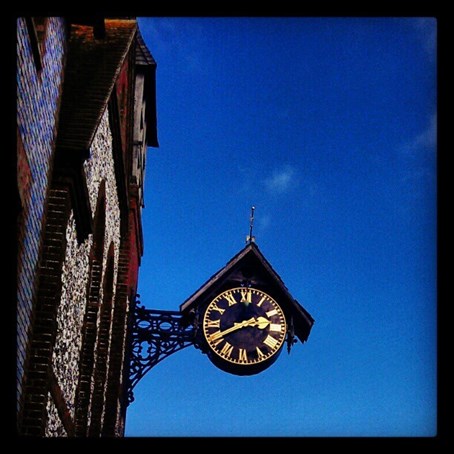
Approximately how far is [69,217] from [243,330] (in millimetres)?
7801

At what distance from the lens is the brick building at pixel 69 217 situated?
28.2 feet

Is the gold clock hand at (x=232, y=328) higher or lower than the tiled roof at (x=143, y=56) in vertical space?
lower

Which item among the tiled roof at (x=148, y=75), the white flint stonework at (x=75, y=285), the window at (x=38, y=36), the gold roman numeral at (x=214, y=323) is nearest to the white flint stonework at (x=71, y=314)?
the white flint stonework at (x=75, y=285)

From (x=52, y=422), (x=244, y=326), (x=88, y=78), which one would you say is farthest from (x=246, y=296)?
(x=52, y=422)

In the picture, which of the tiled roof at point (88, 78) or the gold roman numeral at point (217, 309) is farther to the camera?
the gold roman numeral at point (217, 309)

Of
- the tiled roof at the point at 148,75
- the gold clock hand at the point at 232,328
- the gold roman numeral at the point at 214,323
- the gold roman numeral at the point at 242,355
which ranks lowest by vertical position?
the gold roman numeral at the point at 242,355

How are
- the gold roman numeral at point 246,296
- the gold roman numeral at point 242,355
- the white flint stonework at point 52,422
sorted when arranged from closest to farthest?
the white flint stonework at point 52,422 < the gold roman numeral at point 242,355 < the gold roman numeral at point 246,296

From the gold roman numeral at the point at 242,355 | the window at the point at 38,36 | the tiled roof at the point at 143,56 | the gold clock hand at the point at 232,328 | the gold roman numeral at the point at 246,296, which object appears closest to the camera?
the window at the point at 38,36

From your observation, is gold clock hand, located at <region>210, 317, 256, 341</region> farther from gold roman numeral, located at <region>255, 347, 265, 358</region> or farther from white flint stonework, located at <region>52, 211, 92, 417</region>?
white flint stonework, located at <region>52, 211, 92, 417</region>

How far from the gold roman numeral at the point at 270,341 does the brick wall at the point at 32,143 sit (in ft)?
27.7

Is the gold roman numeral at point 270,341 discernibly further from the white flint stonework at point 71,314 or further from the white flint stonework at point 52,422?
the white flint stonework at point 52,422

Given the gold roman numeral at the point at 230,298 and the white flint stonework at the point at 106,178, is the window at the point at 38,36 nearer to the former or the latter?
the white flint stonework at the point at 106,178
